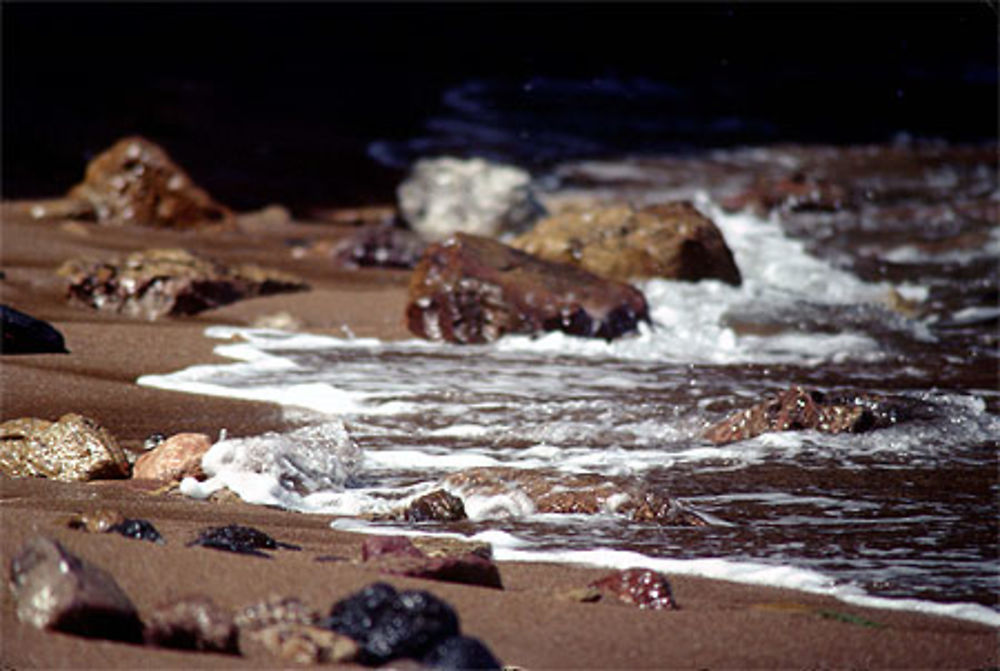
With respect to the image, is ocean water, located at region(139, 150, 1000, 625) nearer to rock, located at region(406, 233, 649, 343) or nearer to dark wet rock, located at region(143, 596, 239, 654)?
rock, located at region(406, 233, 649, 343)

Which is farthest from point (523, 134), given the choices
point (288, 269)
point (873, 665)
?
point (873, 665)

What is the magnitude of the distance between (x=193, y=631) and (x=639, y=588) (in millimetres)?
906

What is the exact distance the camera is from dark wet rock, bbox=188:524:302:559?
2.72 meters

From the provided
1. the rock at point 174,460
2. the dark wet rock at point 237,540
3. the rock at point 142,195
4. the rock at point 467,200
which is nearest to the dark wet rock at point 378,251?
the rock at point 467,200

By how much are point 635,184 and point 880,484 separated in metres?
8.40

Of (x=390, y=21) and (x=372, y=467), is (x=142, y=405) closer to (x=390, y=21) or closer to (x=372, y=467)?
(x=372, y=467)

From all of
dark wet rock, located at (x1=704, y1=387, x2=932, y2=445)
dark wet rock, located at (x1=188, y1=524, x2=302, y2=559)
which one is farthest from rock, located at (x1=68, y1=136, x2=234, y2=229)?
dark wet rock, located at (x1=188, y1=524, x2=302, y2=559)

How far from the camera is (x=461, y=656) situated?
6.98 feet

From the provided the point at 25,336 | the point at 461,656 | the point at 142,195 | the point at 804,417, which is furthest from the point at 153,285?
the point at 461,656

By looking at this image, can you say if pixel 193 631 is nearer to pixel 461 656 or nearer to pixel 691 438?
pixel 461 656

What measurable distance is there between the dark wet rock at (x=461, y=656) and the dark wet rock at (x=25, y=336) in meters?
3.38

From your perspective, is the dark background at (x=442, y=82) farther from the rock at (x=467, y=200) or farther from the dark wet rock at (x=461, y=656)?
the dark wet rock at (x=461, y=656)

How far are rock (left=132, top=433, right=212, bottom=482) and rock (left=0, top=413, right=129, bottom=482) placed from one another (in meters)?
0.05

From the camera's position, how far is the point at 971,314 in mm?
7090
